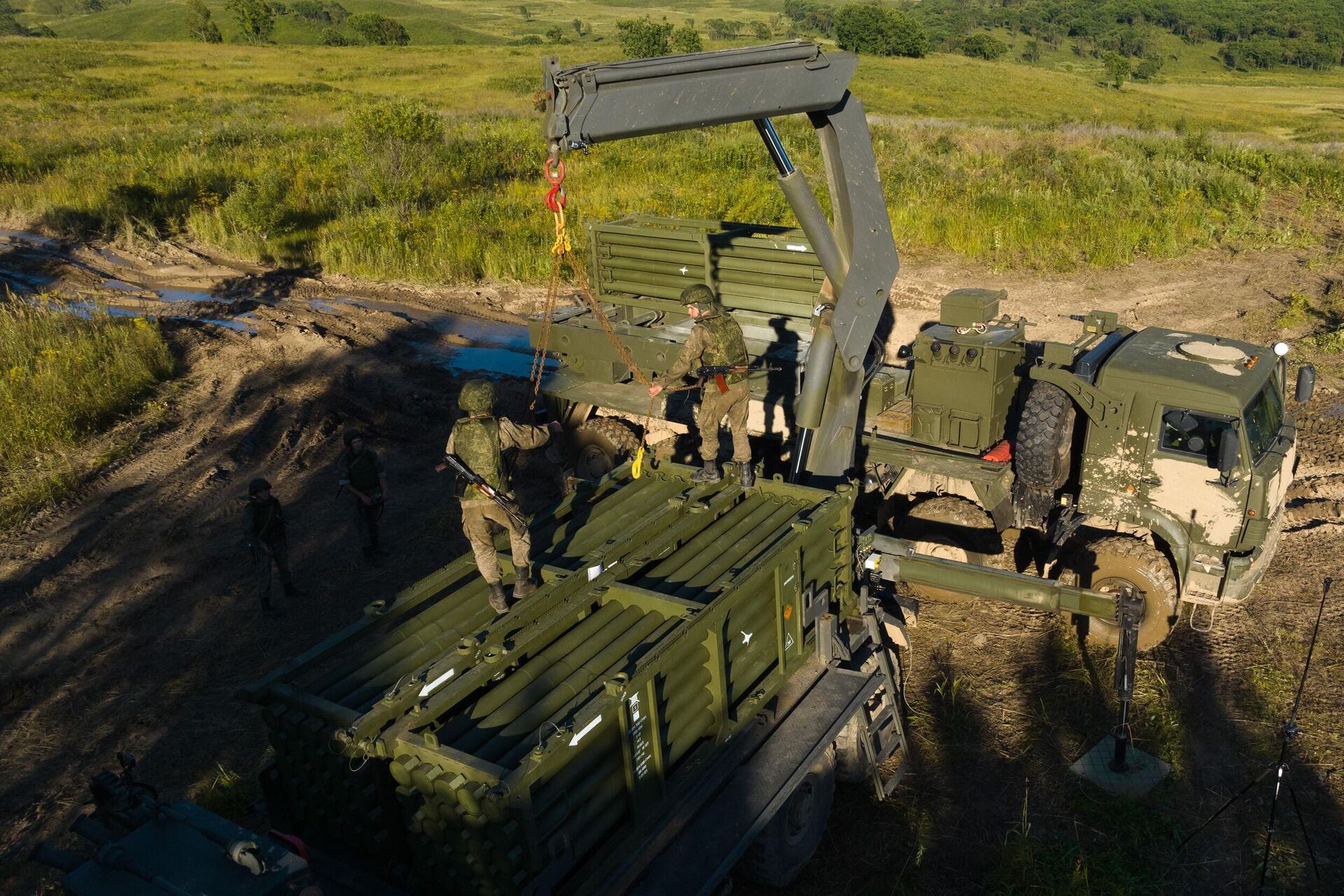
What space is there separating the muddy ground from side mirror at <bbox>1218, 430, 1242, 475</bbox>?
189cm

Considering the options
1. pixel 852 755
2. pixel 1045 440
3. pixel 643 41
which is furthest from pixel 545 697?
pixel 643 41

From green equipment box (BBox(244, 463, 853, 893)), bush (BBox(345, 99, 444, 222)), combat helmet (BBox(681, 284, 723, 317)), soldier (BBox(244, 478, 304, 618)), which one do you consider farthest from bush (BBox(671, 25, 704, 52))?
green equipment box (BBox(244, 463, 853, 893))

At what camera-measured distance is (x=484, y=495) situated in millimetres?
6152

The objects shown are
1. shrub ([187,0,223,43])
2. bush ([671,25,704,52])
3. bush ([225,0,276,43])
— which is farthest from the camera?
shrub ([187,0,223,43])

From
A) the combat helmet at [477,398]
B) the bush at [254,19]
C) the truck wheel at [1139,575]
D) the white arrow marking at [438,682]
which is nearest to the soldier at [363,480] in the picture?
the combat helmet at [477,398]

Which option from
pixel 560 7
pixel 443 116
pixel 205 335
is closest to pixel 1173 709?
pixel 205 335

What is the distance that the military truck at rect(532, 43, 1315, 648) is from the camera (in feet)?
22.6

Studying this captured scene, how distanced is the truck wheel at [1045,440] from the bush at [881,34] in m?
59.3

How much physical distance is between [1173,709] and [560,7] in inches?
5781

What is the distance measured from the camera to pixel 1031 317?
17.1 metres

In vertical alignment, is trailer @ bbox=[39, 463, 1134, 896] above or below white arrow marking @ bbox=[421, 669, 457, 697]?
below

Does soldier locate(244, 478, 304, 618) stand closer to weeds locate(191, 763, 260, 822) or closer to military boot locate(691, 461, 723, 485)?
weeds locate(191, 763, 260, 822)

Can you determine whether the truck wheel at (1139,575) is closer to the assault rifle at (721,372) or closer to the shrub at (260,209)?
the assault rifle at (721,372)

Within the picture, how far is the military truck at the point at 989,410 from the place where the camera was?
6.88m
